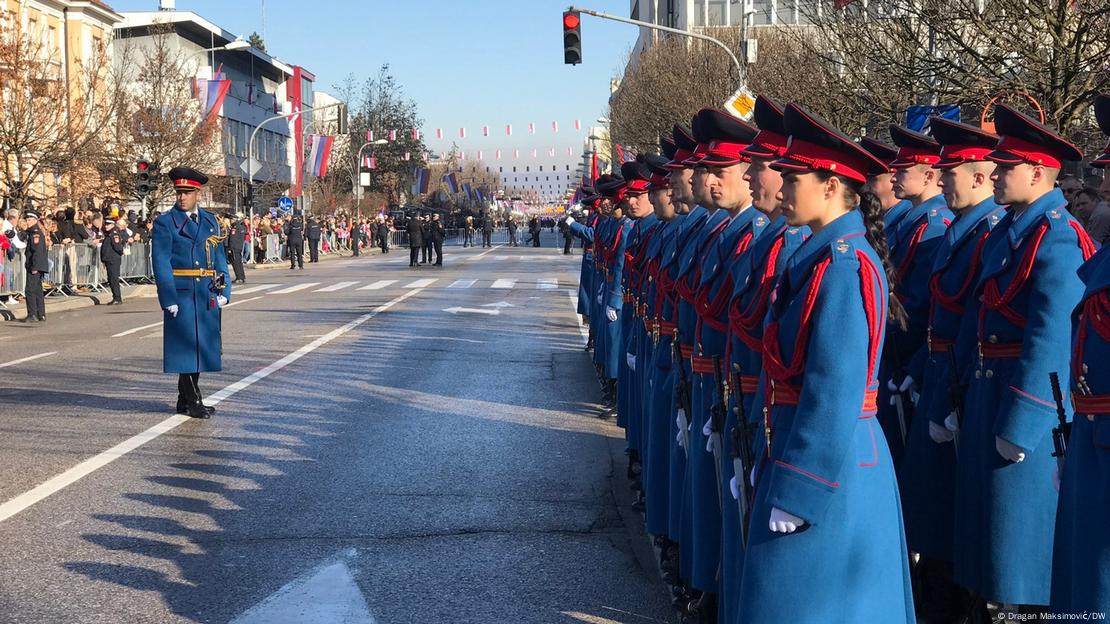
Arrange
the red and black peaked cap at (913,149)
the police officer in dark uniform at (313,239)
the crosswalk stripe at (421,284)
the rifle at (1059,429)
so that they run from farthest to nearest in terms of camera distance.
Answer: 1. the police officer in dark uniform at (313,239)
2. the crosswalk stripe at (421,284)
3. the red and black peaked cap at (913,149)
4. the rifle at (1059,429)

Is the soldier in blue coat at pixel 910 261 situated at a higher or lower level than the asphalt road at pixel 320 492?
higher

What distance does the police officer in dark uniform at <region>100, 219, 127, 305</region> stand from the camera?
2686 centimetres

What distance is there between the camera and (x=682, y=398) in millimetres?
5840

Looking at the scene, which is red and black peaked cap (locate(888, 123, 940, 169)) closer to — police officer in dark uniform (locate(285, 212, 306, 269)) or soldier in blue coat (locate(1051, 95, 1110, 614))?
soldier in blue coat (locate(1051, 95, 1110, 614))

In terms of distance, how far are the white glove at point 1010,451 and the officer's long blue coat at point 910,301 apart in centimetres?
125

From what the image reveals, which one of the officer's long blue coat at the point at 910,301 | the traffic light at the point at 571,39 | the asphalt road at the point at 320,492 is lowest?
the asphalt road at the point at 320,492

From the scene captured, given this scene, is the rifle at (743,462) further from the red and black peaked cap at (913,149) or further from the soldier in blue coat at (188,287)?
the soldier in blue coat at (188,287)

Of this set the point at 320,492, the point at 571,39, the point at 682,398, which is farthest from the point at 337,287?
the point at 682,398

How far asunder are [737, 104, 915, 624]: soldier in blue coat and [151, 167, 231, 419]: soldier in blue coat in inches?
314

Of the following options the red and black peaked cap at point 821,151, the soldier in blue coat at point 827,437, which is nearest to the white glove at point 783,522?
the soldier in blue coat at point 827,437

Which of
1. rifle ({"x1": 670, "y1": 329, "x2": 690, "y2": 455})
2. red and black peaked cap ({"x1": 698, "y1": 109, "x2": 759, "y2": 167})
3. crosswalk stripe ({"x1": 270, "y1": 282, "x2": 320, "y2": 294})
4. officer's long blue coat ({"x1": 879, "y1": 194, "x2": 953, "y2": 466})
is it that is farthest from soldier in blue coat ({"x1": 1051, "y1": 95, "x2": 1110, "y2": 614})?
crosswalk stripe ({"x1": 270, "y1": 282, "x2": 320, "y2": 294})

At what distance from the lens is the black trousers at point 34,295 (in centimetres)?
2247

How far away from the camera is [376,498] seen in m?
8.12

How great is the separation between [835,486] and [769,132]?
121 centimetres
